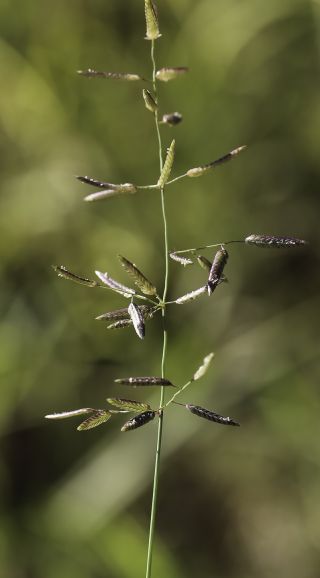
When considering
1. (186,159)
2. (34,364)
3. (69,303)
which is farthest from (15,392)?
(186,159)

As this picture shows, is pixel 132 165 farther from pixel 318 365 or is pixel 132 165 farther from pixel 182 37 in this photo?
pixel 318 365

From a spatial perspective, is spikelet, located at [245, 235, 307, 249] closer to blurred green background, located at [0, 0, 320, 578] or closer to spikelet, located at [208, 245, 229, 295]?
spikelet, located at [208, 245, 229, 295]

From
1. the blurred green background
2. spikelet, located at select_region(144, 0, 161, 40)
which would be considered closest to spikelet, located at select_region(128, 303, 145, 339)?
spikelet, located at select_region(144, 0, 161, 40)

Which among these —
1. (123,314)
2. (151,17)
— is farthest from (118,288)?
(151,17)

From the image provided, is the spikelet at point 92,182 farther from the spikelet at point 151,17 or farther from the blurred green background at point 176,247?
the blurred green background at point 176,247

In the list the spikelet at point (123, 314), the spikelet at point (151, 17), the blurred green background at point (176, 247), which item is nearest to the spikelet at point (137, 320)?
the spikelet at point (123, 314)
